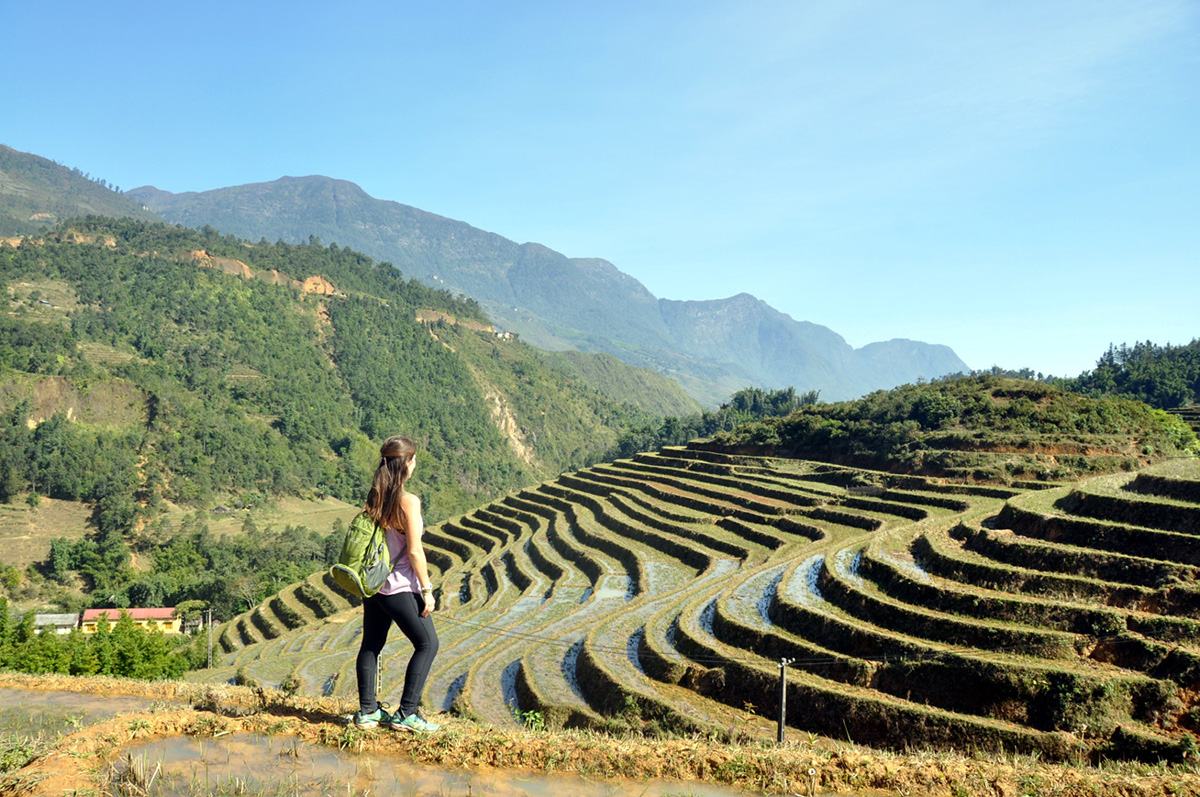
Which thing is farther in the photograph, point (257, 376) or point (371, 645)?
point (257, 376)

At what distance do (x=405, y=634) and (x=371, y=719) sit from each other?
79 centimetres

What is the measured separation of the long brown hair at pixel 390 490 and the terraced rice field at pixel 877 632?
10167 millimetres

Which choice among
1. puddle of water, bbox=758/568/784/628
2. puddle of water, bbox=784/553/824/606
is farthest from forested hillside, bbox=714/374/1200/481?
puddle of water, bbox=758/568/784/628

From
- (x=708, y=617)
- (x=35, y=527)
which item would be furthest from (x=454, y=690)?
(x=35, y=527)

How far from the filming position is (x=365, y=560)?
4855 mm

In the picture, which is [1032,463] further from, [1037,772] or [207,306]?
[207,306]

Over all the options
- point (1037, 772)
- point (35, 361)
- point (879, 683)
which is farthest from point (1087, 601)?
point (35, 361)

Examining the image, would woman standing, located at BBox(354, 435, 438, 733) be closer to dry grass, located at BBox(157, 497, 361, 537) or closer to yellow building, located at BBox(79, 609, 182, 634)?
yellow building, located at BBox(79, 609, 182, 634)

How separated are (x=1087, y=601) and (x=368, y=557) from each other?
17.0m

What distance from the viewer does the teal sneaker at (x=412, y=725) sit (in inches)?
202

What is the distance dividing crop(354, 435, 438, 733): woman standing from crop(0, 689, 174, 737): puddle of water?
2757 mm

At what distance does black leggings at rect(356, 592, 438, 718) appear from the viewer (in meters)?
4.89

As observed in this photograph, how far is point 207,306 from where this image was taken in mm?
105062

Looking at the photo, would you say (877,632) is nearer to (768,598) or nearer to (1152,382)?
(768,598)
